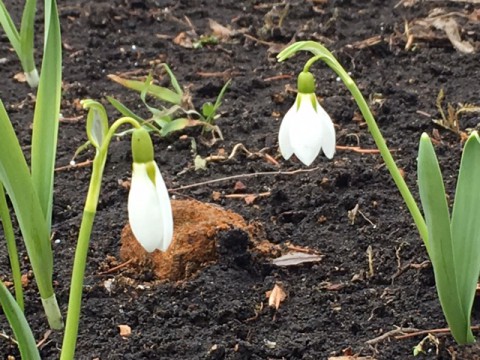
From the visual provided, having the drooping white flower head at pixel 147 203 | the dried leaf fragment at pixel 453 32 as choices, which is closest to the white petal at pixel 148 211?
the drooping white flower head at pixel 147 203

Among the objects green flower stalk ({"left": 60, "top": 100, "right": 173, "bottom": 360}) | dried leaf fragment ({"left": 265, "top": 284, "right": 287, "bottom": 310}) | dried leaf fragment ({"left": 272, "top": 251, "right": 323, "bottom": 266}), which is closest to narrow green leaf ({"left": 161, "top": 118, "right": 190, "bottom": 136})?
dried leaf fragment ({"left": 272, "top": 251, "right": 323, "bottom": 266})

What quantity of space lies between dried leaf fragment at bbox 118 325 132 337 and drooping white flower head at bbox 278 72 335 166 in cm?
62

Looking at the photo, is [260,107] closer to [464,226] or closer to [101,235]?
[101,235]

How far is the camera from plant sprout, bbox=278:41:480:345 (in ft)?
5.44

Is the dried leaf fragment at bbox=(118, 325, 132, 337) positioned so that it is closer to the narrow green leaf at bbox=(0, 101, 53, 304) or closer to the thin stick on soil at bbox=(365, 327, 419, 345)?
the narrow green leaf at bbox=(0, 101, 53, 304)

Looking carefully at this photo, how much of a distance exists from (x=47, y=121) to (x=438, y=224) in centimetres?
92

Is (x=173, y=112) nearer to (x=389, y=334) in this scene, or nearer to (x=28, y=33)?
(x=28, y=33)

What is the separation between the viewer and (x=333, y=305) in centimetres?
212

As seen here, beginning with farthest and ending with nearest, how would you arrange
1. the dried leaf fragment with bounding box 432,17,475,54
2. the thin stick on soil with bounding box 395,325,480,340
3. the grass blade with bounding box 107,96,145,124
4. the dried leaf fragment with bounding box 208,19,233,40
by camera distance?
the dried leaf fragment with bounding box 208,19,233,40
the dried leaf fragment with bounding box 432,17,475,54
the grass blade with bounding box 107,96,145,124
the thin stick on soil with bounding box 395,325,480,340

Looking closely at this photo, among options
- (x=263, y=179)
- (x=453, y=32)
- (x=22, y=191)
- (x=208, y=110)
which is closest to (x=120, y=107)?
(x=208, y=110)

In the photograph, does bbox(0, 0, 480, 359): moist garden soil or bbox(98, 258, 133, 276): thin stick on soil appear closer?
bbox(0, 0, 480, 359): moist garden soil

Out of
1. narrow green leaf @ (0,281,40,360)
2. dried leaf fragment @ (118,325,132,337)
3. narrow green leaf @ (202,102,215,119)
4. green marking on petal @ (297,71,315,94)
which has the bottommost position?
dried leaf fragment @ (118,325,132,337)

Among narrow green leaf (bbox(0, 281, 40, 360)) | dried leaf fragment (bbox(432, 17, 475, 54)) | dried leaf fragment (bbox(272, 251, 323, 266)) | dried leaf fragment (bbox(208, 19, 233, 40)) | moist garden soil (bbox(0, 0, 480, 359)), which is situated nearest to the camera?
narrow green leaf (bbox(0, 281, 40, 360))

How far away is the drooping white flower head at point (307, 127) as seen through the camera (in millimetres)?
1755
